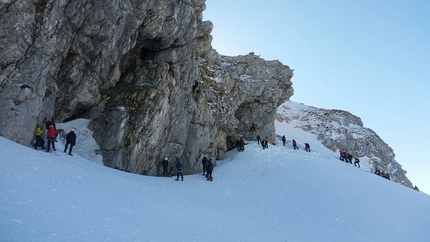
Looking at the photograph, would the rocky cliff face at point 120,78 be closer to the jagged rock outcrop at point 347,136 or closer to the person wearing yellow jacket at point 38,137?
the person wearing yellow jacket at point 38,137

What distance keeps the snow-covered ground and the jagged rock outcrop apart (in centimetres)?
4116

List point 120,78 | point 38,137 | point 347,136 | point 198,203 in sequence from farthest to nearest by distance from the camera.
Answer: point 347,136, point 120,78, point 38,137, point 198,203

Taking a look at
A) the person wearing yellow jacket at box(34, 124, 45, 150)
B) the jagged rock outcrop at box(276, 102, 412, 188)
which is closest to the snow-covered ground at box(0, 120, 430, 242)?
the person wearing yellow jacket at box(34, 124, 45, 150)

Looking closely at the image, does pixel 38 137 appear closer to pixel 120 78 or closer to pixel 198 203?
pixel 198 203

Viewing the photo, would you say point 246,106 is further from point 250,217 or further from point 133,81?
point 250,217

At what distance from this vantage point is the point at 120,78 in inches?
1203

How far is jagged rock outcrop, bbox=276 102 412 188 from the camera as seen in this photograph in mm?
70812

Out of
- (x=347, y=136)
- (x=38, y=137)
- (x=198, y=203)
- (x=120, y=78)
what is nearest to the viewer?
(x=198, y=203)

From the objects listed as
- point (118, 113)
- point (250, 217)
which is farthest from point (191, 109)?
point (250, 217)

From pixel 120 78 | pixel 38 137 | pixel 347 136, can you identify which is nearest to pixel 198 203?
pixel 38 137

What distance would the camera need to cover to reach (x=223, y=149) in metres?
39.4

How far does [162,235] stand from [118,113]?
1683 centimetres

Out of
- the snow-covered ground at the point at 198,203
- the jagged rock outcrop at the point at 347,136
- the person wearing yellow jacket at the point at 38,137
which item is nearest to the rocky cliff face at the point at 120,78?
the person wearing yellow jacket at the point at 38,137

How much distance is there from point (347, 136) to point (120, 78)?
6272cm
